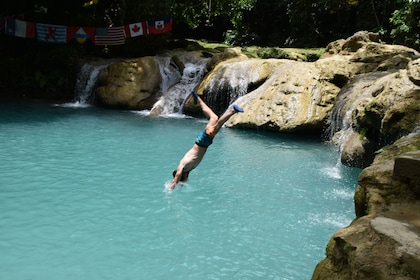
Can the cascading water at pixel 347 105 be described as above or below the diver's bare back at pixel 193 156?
above

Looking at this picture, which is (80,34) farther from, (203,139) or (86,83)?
(203,139)

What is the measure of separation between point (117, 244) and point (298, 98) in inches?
394

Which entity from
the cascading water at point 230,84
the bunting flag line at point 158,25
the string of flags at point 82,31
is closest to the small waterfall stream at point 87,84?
the string of flags at point 82,31

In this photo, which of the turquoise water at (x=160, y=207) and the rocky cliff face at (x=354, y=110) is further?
the turquoise water at (x=160, y=207)

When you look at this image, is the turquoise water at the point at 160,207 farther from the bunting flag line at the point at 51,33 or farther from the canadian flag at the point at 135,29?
the canadian flag at the point at 135,29

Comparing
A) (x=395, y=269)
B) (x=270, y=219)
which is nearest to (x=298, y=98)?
(x=270, y=219)

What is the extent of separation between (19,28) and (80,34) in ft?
9.30

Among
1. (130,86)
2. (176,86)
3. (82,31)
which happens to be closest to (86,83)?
(82,31)

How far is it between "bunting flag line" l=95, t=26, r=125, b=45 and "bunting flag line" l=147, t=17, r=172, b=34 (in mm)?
1524

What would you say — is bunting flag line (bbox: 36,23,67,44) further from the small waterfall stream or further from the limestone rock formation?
the limestone rock formation

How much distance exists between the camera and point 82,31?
21.2m

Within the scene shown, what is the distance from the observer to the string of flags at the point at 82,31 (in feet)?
66.2

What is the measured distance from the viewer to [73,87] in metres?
20.9

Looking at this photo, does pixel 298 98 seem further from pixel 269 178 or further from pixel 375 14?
pixel 375 14
